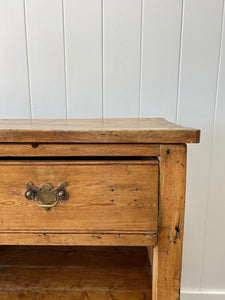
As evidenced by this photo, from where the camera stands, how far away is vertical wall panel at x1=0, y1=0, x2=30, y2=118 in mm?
890

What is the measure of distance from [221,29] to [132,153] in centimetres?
69

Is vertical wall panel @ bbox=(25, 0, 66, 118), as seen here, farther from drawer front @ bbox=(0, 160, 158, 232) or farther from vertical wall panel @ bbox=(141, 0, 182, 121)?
drawer front @ bbox=(0, 160, 158, 232)

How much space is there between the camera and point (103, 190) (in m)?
0.51

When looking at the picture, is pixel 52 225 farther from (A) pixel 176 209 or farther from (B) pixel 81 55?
(B) pixel 81 55

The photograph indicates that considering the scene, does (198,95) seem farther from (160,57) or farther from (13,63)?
(13,63)

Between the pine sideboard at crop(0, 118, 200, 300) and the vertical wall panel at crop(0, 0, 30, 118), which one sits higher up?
the vertical wall panel at crop(0, 0, 30, 118)

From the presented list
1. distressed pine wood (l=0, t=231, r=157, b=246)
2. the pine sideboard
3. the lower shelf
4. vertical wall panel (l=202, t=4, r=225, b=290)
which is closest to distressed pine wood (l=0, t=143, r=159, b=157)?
the pine sideboard

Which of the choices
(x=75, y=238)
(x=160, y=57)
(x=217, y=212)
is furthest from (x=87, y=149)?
(x=217, y=212)

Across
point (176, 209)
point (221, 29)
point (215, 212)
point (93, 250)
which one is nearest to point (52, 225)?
point (176, 209)

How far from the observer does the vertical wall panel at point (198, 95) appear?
88 centimetres

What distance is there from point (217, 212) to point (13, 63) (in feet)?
3.28

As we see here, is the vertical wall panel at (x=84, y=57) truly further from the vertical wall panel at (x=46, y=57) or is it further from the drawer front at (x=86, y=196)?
the drawer front at (x=86, y=196)

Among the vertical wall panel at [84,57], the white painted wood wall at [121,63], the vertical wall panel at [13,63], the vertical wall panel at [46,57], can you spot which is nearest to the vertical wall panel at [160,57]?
the white painted wood wall at [121,63]

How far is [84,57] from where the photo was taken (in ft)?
2.99
